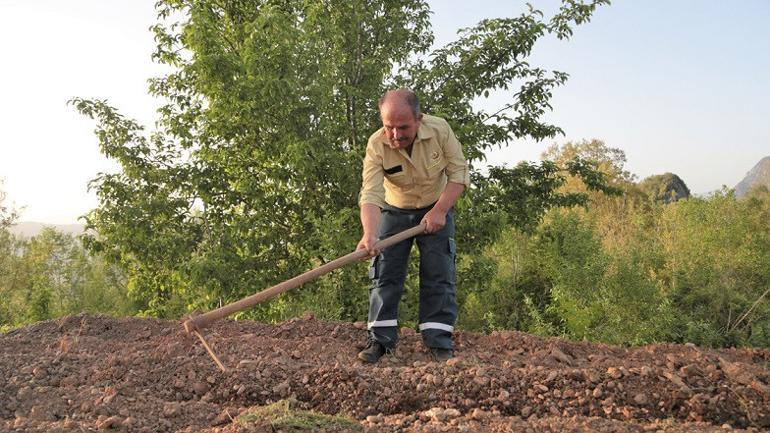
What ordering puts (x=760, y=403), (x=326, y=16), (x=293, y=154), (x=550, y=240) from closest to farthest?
1. (x=760, y=403)
2. (x=293, y=154)
3. (x=326, y=16)
4. (x=550, y=240)

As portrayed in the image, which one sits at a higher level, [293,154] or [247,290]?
[293,154]

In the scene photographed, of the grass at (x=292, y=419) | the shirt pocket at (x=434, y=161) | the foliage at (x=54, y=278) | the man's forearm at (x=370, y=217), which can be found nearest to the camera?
the grass at (x=292, y=419)

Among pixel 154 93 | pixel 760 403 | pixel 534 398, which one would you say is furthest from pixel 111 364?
pixel 154 93

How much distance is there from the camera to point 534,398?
3387 mm

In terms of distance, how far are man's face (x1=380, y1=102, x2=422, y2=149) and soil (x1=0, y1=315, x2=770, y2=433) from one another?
1.31m

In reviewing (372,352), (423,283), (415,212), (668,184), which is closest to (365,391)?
(372,352)

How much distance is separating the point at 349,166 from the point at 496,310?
2.99 m

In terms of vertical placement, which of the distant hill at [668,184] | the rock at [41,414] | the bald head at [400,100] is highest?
the distant hill at [668,184]

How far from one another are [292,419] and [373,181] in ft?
6.05

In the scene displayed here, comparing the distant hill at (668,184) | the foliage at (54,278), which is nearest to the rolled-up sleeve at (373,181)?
the foliage at (54,278)

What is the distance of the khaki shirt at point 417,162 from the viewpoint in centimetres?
427

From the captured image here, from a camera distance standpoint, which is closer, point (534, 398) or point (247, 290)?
point (534, 398)

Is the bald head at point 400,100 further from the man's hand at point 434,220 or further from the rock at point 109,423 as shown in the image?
the rock at point 109,423

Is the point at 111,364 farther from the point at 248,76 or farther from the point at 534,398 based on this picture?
the point at 248,76
